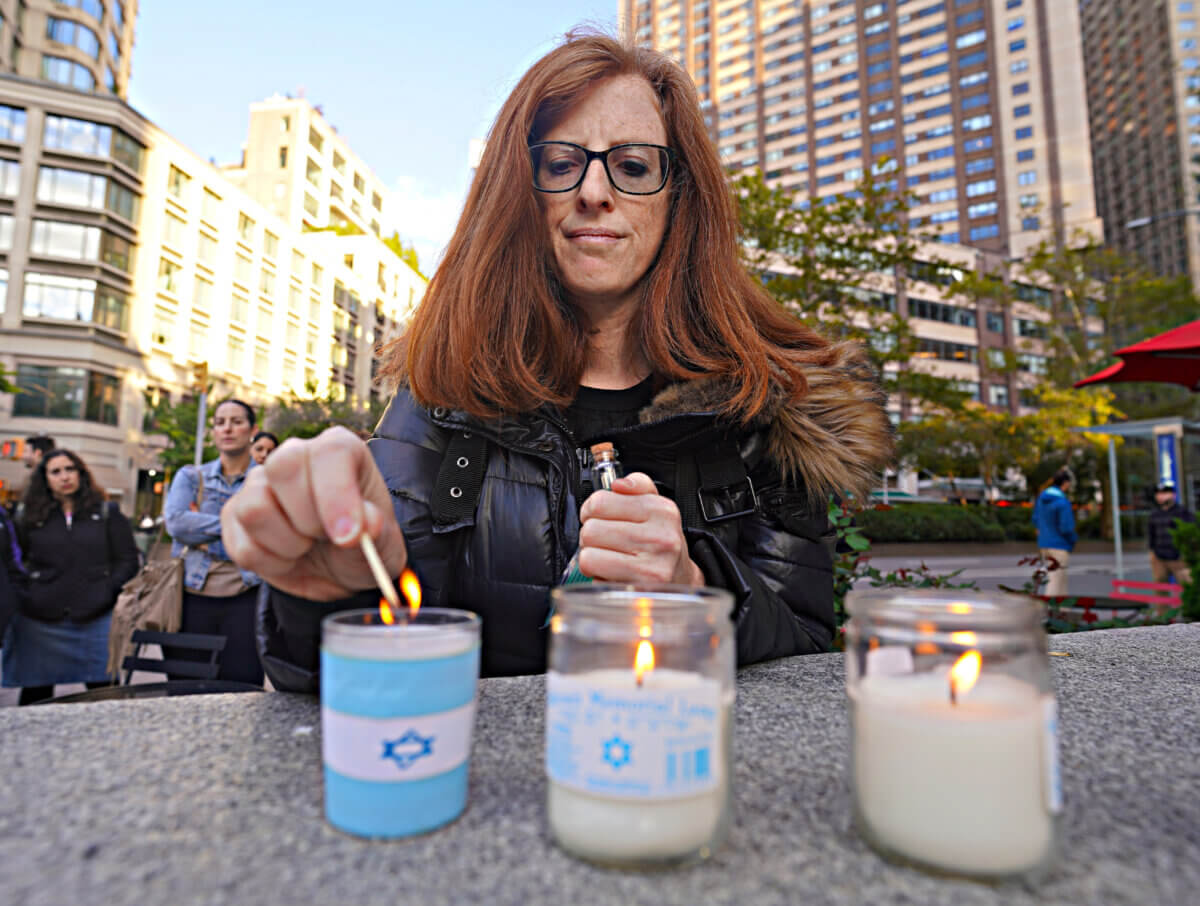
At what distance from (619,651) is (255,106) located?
187 feet

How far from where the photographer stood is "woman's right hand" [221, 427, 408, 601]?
75 centimetres

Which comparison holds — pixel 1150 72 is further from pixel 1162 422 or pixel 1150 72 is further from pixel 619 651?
pixel 619 651

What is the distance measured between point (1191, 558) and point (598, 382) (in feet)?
18.6

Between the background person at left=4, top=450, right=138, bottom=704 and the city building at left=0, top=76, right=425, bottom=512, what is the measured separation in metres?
25.8

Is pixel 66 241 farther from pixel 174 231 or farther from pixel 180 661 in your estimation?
pixel 180 661

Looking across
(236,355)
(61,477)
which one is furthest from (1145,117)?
(61,477)

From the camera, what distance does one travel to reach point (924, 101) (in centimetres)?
6078

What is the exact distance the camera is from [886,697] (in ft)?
1.97

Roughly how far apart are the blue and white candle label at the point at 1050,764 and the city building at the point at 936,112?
159 ft

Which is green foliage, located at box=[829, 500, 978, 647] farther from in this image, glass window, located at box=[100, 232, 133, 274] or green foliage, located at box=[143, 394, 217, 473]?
glass window, located at box=[100, 232, 133, 274]

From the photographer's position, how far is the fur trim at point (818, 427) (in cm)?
166

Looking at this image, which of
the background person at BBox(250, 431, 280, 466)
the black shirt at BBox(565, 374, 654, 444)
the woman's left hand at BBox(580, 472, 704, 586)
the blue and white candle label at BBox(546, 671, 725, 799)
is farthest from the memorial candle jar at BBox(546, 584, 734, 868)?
the background person at BBox(250, 431, 280, 466)

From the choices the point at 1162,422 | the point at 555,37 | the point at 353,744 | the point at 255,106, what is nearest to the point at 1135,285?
the point at 1162,422

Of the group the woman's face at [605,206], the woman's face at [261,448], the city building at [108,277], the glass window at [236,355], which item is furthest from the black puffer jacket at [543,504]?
the glass window at [236,355]
